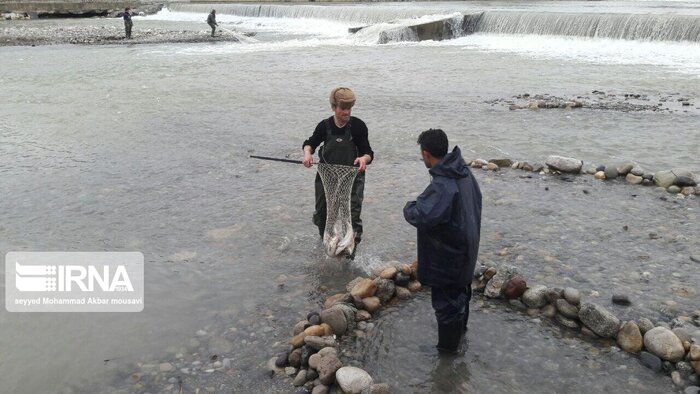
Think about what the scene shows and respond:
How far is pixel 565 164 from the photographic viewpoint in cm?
928

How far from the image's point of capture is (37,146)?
11.6 meters

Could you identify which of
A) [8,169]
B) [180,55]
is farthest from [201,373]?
[180,55]

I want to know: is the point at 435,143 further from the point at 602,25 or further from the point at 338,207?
the point at 602,25

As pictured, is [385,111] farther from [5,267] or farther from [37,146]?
[5,267]

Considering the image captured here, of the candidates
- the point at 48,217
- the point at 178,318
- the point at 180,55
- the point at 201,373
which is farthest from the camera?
the point at 180,55

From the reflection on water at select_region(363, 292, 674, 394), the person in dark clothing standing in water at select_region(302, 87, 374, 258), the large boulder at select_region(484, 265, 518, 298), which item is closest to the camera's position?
the reflection on water at select_region(363, 292, 674, 394)

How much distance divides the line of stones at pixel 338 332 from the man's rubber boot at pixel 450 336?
73 centimetres

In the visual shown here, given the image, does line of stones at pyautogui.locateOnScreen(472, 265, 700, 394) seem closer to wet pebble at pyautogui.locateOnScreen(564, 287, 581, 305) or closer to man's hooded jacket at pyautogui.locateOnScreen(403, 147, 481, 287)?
wet pebble at pyautogui.locateOnScreen(564, 287, 581, 305)

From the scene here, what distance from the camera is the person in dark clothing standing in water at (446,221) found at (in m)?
4.17

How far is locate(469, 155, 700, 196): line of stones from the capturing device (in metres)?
8.45

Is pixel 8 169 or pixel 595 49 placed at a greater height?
pixel 595 49

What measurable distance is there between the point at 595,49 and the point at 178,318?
26.6 metres

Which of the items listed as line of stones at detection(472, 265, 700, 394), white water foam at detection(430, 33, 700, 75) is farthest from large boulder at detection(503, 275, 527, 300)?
white water foam at detection(430, 33, 700, 75)

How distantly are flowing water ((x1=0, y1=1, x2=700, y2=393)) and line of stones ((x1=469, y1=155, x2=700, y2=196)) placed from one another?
0.24 m
